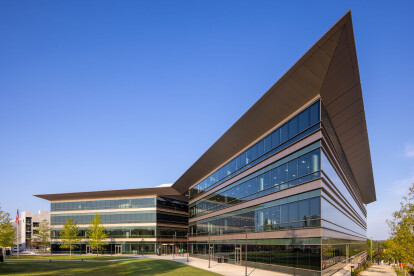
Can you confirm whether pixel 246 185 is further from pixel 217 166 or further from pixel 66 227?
pixel 66 227

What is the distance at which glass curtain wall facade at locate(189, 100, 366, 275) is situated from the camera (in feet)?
94.5

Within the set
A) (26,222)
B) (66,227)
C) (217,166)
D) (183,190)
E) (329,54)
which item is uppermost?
(329,54)

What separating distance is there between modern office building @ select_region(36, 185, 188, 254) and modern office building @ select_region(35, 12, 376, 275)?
3663 centimetres

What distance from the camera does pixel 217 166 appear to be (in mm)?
59750

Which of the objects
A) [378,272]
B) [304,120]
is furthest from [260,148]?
[378,272]

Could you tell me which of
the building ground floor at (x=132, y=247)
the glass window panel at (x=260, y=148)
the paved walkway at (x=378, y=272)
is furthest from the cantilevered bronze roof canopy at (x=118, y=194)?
the paved walkway at (x=378, y=272)

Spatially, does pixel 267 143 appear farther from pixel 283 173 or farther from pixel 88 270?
pixel 88 270

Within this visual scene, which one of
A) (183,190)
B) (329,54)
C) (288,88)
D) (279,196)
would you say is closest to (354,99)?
(288,88)

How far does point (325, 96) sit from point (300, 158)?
20.7 ft

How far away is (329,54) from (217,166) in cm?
3767

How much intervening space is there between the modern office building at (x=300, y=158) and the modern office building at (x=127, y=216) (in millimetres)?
36626

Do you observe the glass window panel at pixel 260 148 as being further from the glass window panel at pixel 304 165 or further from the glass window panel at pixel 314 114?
the glass window panel at pixel 314 114

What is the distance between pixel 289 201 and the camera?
32.6m

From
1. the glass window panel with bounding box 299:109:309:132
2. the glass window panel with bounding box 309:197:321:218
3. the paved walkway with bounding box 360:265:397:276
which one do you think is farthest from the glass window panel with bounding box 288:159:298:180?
the paved walkway with bounding box 360:265:397:276
